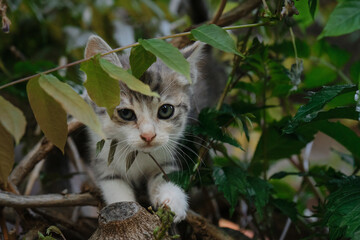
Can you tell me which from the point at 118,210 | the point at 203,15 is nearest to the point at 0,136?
the point at 118,210

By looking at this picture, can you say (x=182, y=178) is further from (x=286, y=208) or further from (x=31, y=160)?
(x=31, y=160)

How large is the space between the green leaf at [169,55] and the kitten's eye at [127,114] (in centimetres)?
68

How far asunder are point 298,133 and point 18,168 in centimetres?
131

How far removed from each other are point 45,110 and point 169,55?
0.37 meters

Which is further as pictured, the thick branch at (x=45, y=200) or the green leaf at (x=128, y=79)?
the thick branch at (x=45, y=200)

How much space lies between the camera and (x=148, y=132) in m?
1.62

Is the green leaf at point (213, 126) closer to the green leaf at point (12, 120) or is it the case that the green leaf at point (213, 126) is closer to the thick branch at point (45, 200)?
the thick branch at point (45, 200)

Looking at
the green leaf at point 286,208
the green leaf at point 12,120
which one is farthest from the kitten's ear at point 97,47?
the green leaf at point 286,208

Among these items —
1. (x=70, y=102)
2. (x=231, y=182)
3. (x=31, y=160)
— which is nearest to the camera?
(x=70, y=102)

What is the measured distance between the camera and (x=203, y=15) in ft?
9.56

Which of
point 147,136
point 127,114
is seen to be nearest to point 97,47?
point 127,114

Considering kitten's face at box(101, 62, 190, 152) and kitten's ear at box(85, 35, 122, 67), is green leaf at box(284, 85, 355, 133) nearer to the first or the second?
kitten's face at box(101, 62, 190, 152)

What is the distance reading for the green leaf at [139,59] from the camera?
3.96 feet

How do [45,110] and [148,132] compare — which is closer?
[45,110]
